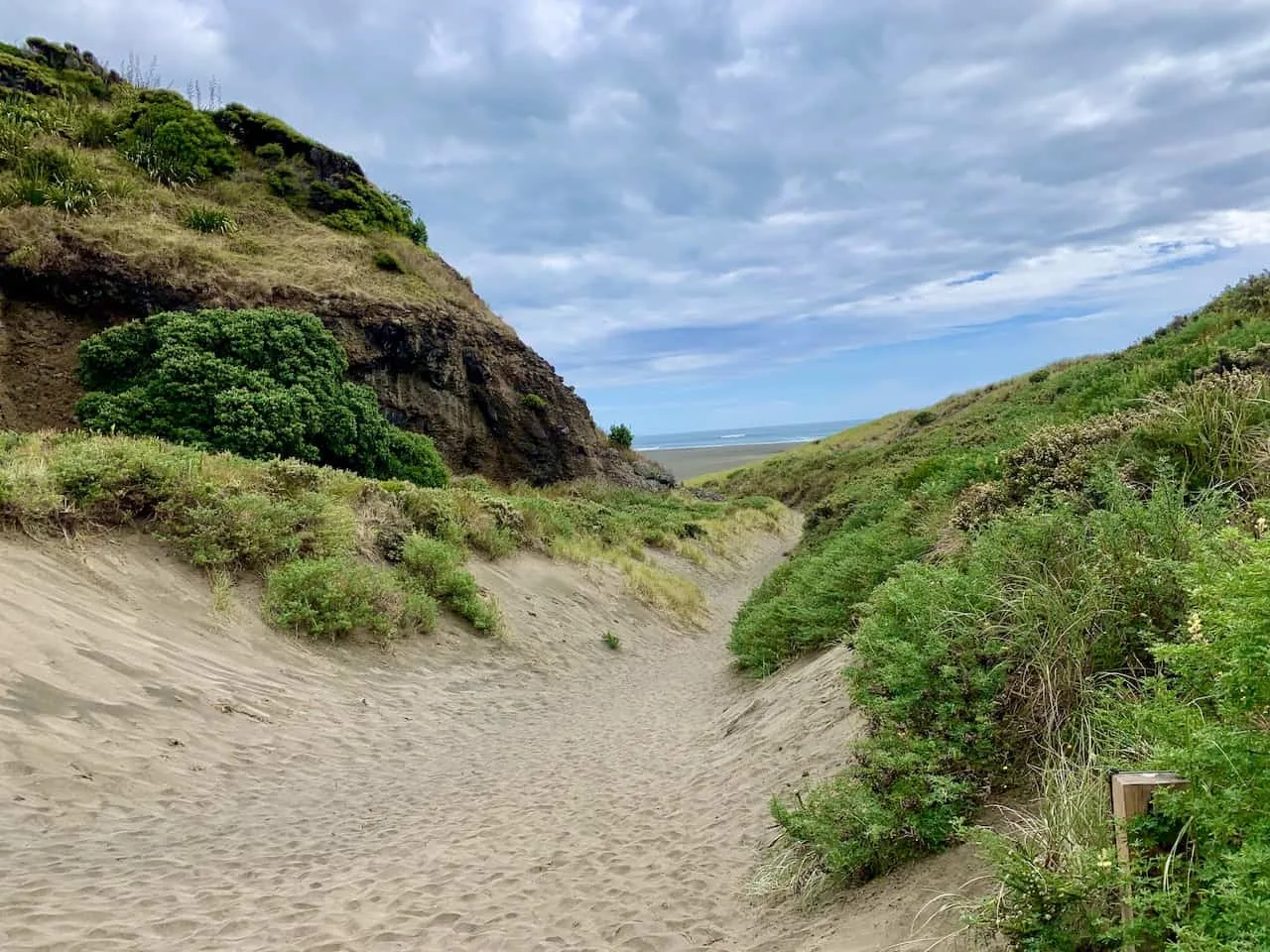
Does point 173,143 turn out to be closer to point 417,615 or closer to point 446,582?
point 446,582

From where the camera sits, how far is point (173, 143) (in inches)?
998

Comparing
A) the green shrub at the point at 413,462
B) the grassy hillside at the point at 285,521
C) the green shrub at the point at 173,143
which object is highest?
the green shrub at the point at 173,143

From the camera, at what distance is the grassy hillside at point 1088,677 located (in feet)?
6.88

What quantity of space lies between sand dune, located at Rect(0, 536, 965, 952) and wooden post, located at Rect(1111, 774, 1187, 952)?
3.58ft

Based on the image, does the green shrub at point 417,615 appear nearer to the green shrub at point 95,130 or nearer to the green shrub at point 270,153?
the green shrub at point 95,130

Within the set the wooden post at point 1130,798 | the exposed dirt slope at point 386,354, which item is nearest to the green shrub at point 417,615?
the wooden post at point 1130,798

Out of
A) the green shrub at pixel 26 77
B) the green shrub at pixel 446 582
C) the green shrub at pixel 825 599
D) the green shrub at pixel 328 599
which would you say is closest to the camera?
the green shrub at pixel 825 599

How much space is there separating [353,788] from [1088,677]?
5987mm

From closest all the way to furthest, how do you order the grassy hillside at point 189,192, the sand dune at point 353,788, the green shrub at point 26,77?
the sand dune at point 353,788 < the grassy hillside at point 189,192 < the green shrub at point 26,77

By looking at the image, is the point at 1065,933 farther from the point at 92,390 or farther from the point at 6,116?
the point at 6,116

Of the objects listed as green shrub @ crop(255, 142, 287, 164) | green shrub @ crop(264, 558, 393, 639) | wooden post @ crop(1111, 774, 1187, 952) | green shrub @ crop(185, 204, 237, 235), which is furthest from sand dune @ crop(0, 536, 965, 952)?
green shrub @ crop(255, 142, 287, 164)

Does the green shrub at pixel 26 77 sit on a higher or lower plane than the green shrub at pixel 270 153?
higher

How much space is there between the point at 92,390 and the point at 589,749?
598 inches

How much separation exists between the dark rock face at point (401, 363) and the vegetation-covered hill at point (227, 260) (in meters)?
0.05
